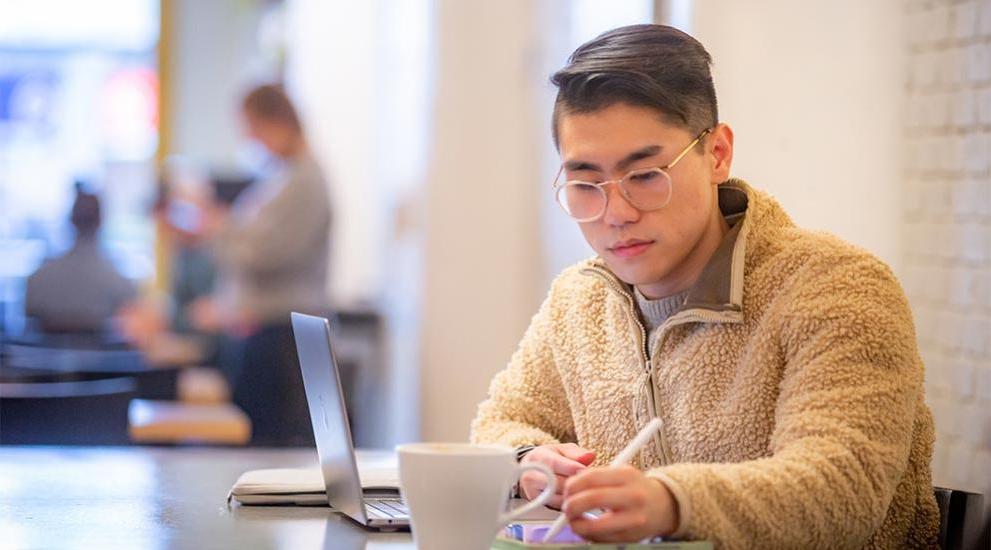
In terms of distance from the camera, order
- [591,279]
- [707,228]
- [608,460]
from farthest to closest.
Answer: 1. [591,279]
2. [608,460]
3. [707,228]

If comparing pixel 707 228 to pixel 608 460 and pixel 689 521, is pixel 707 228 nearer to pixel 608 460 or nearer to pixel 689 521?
pixel 608 460

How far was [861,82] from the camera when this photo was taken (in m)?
2.41

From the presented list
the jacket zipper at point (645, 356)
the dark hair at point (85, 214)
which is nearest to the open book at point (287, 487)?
the jacket zipper at point (645, 356)

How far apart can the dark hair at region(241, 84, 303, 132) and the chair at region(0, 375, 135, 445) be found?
1.46 metres

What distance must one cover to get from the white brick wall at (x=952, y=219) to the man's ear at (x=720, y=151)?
2.56 feet

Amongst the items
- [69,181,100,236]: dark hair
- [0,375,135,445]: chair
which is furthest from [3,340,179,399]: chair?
[69,181,100,236]: dark hair

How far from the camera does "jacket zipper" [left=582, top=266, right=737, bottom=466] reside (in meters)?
1.48

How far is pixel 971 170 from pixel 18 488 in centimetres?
151

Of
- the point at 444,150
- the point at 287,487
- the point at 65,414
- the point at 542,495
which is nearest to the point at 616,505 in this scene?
the point at 542,495

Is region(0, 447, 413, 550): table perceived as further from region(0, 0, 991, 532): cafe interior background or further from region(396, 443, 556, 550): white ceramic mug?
region(0, 0, 991, 532): cafe interior background

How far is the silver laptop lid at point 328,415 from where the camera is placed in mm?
1376

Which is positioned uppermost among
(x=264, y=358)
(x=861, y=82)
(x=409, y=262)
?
(x=861, y=82)

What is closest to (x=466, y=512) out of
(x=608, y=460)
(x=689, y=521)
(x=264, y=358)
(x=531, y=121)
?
(x=689, y=521)

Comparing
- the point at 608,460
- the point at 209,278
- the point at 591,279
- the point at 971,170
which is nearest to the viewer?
the point at 608,460
